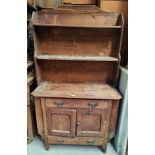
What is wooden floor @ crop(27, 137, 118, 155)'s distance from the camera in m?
1.67

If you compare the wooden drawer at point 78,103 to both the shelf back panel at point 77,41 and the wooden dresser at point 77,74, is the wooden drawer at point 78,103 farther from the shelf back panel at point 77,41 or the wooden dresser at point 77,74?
the shelf back panel at point 77,41

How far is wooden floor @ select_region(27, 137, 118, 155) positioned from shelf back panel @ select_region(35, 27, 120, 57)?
3.51 ft

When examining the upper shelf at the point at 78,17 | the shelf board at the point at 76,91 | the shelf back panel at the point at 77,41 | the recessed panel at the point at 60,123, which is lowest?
the recessed panel at the point at 60,123

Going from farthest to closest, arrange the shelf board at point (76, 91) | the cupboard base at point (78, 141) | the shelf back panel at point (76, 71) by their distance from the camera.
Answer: the shelf back panel at point (76, 71)
the cupboard base at point (78, 141)
the shelf board at point (76, 91)

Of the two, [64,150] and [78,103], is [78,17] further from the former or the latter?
[64,150]

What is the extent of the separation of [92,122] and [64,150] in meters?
0.49

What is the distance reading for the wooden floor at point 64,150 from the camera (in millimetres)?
1665

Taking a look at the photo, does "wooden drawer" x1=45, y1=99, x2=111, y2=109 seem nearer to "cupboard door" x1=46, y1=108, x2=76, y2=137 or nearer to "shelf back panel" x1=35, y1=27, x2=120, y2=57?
"cupboard door" x1=46, y1=108, x2=76, y2=137

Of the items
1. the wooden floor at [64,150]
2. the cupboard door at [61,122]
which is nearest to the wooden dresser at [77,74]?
the cupboard door at [61,122]

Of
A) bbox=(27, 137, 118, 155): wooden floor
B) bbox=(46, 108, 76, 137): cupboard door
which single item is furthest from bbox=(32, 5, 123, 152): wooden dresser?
bbox=(27, 137, 118, 155): wooden floor
